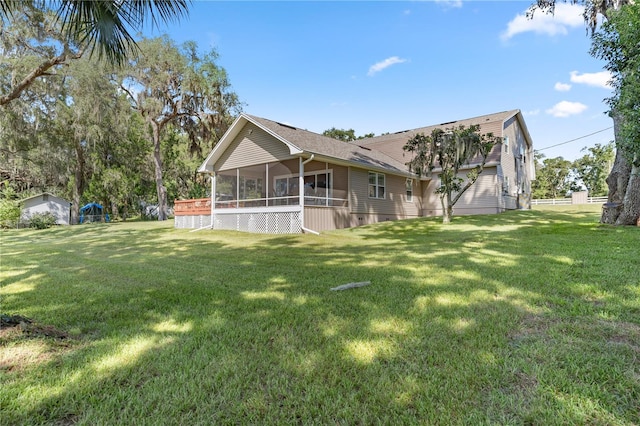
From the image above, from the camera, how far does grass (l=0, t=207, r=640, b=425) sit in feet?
5.97

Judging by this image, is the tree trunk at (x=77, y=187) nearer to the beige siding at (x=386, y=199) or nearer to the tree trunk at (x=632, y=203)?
the beige siding at (x=386, y=199)

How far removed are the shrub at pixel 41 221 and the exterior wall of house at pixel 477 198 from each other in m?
24.8

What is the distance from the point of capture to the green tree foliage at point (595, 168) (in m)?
40.9

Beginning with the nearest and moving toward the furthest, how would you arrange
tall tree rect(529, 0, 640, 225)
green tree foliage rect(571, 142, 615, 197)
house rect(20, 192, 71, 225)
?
tall tree rect(529, 0, 640, 225)
house rect(20, 192, 71, 225)
green tree foliage rect(571, 142, 615, 197)

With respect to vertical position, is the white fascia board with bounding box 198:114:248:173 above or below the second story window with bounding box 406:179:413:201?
above

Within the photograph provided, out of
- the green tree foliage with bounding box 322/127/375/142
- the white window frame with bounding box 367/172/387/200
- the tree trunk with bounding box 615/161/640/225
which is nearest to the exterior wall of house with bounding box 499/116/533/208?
the white window frame with bounding box 367/172/387/200

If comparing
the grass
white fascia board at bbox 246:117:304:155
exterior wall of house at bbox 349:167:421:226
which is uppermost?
white fascia board at bbox 246:117:304:155

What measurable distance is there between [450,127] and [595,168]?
36.9 meters

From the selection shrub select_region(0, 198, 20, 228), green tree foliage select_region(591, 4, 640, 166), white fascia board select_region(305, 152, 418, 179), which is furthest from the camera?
shrub select_region(0, 198, 20, 228)

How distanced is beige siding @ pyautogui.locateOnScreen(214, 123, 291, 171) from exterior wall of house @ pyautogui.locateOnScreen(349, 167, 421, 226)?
3.70 metres

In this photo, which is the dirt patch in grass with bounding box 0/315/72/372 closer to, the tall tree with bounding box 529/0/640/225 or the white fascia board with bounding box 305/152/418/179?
the white fascia board with bounding box 305/152/418/179

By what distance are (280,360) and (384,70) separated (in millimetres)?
18715

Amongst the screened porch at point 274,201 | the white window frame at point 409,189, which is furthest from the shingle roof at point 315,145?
the white window frame at point 409,189

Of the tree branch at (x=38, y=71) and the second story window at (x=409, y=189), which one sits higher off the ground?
the tree branch at (x=38, y=71)
